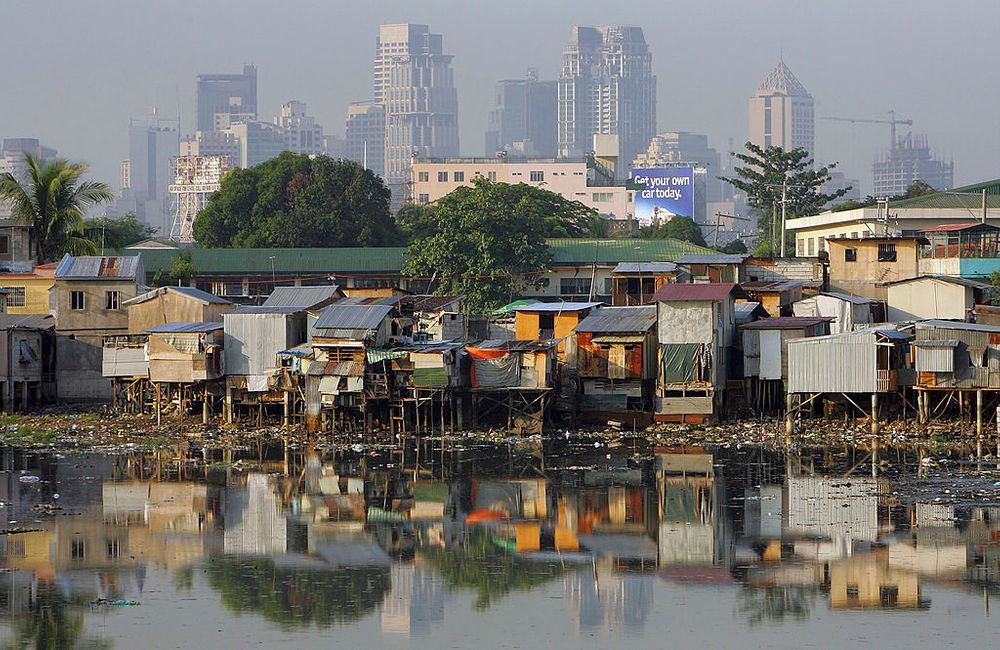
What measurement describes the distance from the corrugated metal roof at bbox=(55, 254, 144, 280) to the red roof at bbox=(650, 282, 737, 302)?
61.5 ft

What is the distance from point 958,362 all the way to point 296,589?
22.1 meters

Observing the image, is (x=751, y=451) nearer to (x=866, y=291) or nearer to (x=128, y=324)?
(x=866, y=291)

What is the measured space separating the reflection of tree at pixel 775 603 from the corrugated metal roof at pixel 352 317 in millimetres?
20921

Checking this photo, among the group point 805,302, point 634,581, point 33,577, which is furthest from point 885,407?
point 33,577

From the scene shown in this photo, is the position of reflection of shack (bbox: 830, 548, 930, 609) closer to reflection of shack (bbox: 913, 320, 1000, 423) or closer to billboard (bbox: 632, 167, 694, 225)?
reflection of shack (bbox: 913, 320, 1000, 423)

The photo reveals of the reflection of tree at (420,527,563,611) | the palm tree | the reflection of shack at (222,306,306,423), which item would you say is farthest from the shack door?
the palm tree

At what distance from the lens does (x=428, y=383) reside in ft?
137

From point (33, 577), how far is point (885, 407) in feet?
81.6

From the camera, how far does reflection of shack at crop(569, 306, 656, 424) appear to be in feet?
139

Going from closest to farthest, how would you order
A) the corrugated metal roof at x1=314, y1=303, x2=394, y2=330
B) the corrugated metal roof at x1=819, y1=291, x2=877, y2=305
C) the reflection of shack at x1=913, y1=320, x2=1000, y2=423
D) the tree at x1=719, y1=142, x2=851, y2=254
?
the reflection of shack at x1=913, y1=320, x2=1000, y2=423 → the corrugated metal roof at x1=314, y1=303, x2=394, y2=330 → the corrugated metal roof at x1=819, y1=291, x2=877, y2=305 → the tree at x1=719, y1=142, x2=851, y2=254

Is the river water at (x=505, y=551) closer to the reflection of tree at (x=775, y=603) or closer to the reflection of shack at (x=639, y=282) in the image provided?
the reflection of tree at (x=775, y=603)

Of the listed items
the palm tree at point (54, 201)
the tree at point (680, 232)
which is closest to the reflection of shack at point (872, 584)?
the palm tree at point (54, 201)

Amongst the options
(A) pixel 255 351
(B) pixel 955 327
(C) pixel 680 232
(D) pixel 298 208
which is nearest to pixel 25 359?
(A) pixel 255 351

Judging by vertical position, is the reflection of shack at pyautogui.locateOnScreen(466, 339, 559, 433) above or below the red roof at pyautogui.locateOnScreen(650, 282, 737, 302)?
below
